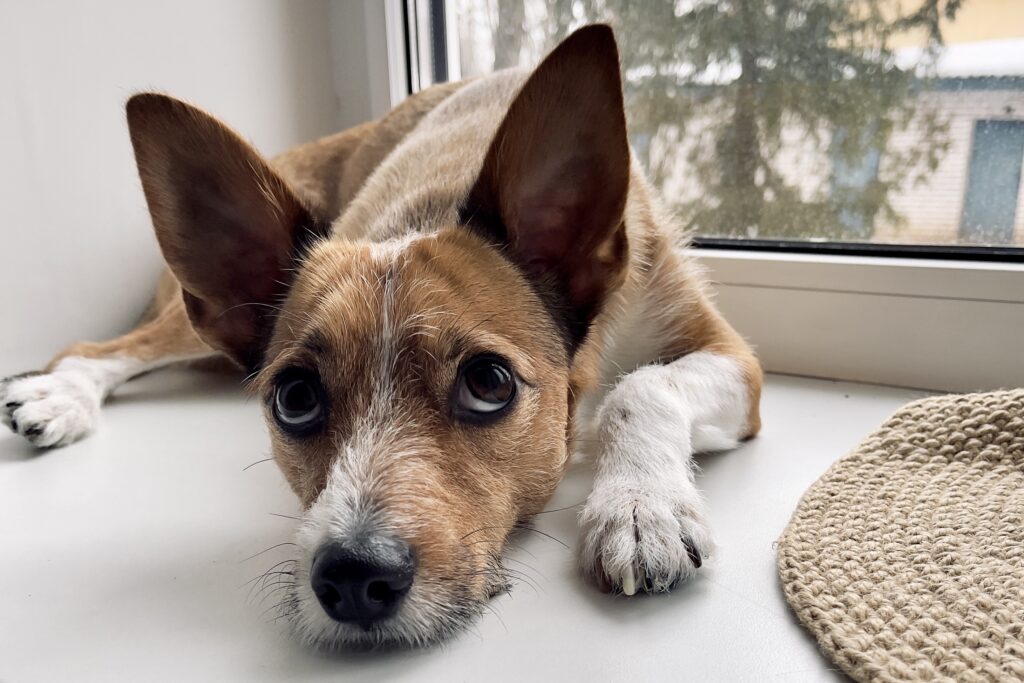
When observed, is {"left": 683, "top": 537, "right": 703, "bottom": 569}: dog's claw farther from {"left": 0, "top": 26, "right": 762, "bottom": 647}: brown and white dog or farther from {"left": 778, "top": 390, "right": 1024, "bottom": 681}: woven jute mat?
{"left": 778, "top": 390, "right": 1024, "bottom": 681}: woven jute mat

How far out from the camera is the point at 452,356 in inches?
40.6

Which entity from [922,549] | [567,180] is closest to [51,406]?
[567,180]

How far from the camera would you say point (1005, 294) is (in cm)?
164

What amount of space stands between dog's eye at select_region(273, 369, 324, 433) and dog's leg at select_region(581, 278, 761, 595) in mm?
425

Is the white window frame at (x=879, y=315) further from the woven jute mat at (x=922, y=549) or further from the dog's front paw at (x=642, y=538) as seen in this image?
the dog's front paw at (x=642, y=538)

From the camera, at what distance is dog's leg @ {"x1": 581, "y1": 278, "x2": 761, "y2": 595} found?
39.3 inches

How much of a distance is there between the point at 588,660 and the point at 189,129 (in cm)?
96

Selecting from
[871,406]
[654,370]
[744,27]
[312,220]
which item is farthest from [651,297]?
[744,27]

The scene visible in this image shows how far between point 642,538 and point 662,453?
0.23 meters

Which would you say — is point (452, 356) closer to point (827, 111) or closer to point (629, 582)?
point (629, 582)

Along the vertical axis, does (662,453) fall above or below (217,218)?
below

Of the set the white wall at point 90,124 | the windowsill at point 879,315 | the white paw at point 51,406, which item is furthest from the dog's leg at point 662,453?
the white wall at point 90,124

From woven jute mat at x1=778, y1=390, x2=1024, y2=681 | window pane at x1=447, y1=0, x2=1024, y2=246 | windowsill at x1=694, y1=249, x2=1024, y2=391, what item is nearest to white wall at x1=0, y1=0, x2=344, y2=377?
window pane at x1=447, y1=0, x2=1024, y2=246

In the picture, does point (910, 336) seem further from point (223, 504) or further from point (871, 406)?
point (223, 504)
